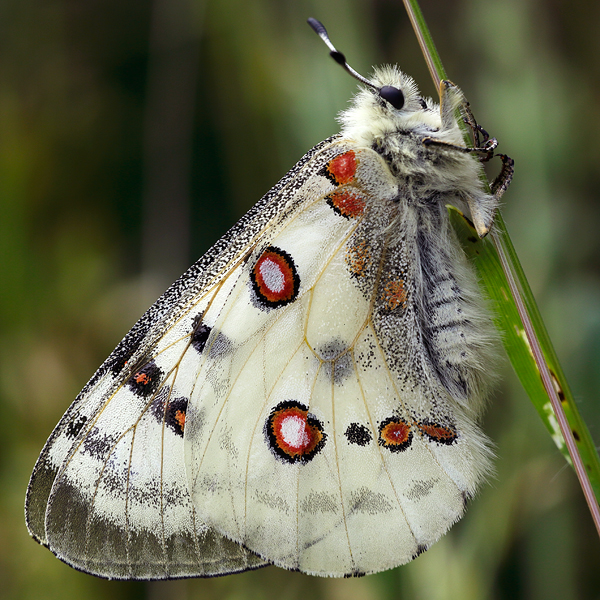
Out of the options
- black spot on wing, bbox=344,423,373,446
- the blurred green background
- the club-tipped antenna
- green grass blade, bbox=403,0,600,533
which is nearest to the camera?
green grass blade, bbox=403,0,600,533

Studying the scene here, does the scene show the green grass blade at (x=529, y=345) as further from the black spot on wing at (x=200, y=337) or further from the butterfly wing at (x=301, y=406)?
the black spot on wing at (x=200, y=337)

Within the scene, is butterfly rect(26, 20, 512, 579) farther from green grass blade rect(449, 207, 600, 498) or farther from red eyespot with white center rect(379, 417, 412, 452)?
green grass blade rect(449, 207, 600, 498)

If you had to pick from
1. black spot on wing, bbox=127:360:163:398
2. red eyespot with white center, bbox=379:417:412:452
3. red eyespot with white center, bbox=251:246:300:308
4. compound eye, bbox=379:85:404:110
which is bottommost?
black spot on wing, bbox=127:360:163:398

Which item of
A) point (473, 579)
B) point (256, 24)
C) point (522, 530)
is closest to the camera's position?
point (473, 579)

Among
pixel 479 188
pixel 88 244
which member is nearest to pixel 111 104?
pixel 88 244

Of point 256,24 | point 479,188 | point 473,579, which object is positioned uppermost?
point 256,24

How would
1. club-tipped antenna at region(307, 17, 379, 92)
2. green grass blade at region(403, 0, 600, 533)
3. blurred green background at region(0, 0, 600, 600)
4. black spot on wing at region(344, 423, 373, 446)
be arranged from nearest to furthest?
1. green grass blade at region(403, 0, 600, 533)
2. club-tipped antenna at region(307, 17, 379, 92)
3. black spot on wing at region(344, 423, 373, 446)
4. blurred green background at region(0, 0, 600, 600)

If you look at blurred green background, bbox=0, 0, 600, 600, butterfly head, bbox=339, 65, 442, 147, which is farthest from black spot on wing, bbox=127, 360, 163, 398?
blurred green background, bbox=0, 0, 600, 600

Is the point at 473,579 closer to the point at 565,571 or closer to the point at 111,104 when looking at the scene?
the point at 565,571
